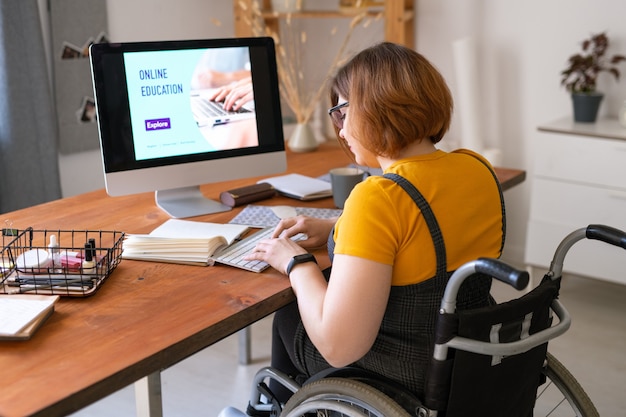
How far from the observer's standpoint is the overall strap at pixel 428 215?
1462mm

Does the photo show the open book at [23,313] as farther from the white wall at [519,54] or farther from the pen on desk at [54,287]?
the white wall at [519,54]

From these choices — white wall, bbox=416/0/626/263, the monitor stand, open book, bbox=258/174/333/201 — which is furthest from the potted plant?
the monitor stand

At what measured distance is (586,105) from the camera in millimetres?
3330

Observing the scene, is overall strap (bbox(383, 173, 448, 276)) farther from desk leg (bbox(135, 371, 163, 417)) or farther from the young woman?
desk leg (bbox(135, 371, 163, 417))

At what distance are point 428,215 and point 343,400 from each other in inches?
15.4

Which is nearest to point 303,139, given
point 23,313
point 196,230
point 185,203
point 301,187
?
point 301,187

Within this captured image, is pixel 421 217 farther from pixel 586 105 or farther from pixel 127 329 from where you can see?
pixel 586 105

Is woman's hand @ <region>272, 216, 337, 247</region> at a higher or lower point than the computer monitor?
lower

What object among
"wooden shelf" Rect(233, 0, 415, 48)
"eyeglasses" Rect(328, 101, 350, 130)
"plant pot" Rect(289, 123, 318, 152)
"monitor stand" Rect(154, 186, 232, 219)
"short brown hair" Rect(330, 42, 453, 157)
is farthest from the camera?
"wooden shelf" Rect(233, 0, 415, 48)

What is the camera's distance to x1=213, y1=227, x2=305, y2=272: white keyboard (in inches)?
69.5

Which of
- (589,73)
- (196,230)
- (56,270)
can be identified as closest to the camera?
(56,270)

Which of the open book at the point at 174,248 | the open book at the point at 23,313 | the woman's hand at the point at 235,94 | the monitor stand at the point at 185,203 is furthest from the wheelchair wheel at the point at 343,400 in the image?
the woman's hand at the point at 235,94

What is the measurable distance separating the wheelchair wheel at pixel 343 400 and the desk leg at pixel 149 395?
0.88 feet

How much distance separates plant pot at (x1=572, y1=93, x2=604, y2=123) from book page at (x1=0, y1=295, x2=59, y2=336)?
251 centimetres
